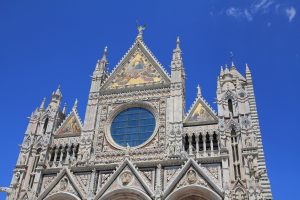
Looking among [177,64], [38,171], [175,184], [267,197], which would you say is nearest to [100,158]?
[38,171]

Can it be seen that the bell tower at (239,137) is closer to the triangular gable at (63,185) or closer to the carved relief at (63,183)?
the triangular gable at (63,185)

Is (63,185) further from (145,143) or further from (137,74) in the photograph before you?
(137,74)

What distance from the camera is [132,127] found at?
950 inches

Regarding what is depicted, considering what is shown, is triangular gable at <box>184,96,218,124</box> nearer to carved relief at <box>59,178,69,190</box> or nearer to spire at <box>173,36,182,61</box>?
spire at <box>173,36,182,61</box>

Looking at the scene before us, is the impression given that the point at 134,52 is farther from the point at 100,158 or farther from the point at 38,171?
the point at 38,171

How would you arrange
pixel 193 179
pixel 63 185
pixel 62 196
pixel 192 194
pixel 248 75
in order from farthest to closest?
1. pixel 248 75
2. pixel 63 185
3. pixel 62 196
4. pixel 193 179
5. pixel 192 194

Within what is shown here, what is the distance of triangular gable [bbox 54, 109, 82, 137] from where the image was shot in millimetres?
24802

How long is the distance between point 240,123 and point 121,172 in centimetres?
733

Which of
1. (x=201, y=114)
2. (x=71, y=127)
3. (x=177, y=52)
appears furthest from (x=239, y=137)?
(x=71, y=127)

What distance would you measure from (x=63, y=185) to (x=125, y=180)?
381 cm

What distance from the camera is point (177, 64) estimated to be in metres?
25.7

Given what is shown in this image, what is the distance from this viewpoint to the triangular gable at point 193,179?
19.4 m

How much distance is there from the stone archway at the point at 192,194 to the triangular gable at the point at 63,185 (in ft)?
18.2

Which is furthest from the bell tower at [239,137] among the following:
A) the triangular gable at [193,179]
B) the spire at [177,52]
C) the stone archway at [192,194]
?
the spire at [177,52]
